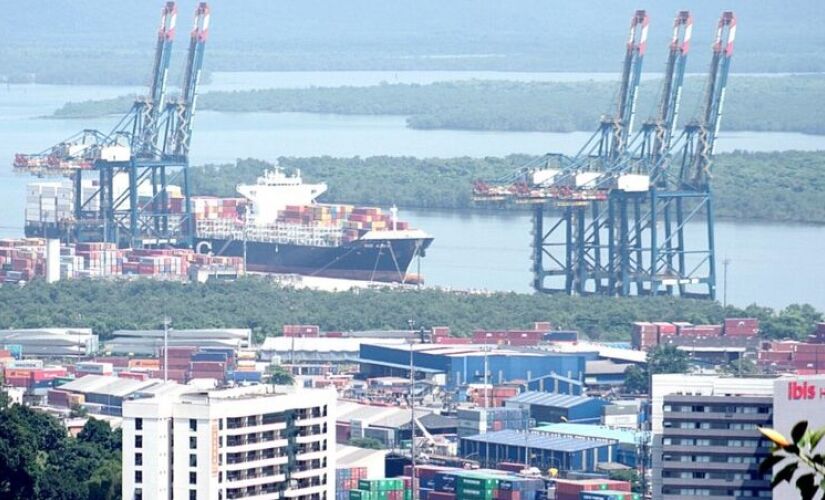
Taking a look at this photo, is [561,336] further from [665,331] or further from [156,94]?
[156,94]

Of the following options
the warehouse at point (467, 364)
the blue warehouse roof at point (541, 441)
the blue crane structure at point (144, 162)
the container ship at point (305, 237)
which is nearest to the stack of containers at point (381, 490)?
the blue warehouse roof at point (541, 441)

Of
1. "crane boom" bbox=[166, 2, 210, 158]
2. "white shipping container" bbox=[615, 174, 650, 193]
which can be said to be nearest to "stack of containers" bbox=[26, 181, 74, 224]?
"crane boom" bbox=[166, 2, 210, 158]

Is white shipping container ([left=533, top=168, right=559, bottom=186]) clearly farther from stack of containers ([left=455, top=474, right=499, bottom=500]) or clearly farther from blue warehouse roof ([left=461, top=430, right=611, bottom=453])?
stack of containers ([left=455, top=474, right=499, bottom=500])

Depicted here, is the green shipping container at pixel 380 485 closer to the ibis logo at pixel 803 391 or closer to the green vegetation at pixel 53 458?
the green vegetation at pixel 53 458

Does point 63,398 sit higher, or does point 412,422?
point 412,422

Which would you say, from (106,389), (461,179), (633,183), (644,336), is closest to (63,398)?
(106,389)
